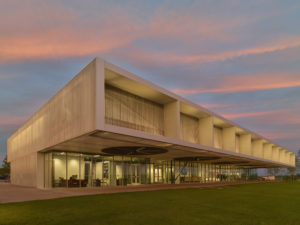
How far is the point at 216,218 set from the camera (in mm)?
8727

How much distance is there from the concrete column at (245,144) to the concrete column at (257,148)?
8510 millimetres

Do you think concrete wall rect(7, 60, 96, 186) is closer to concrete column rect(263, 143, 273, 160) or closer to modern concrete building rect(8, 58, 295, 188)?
modern concrete building rect(8, 58, 295, 188)

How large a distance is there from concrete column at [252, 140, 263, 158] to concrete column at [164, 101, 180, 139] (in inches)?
1375

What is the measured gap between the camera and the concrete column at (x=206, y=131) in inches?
1238

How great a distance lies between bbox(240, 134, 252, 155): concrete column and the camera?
46.3m

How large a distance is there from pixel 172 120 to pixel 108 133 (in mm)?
9690

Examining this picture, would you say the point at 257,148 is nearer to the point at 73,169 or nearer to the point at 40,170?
the point at 73,169

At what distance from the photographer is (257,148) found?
54000 millimetres

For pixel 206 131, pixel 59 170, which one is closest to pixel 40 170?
pixel 59 170

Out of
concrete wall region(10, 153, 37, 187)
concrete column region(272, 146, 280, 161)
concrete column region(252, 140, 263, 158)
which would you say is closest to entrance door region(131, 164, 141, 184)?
concrete wall region(10, 153, 37, 187)

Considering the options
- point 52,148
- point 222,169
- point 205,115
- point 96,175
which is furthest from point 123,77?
point 222,169

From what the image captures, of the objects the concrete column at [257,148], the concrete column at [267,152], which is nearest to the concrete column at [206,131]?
the concrete column at [257,148]

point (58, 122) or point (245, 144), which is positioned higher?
point (58, 122)

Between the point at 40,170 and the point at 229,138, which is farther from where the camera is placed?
the point at 229,138
